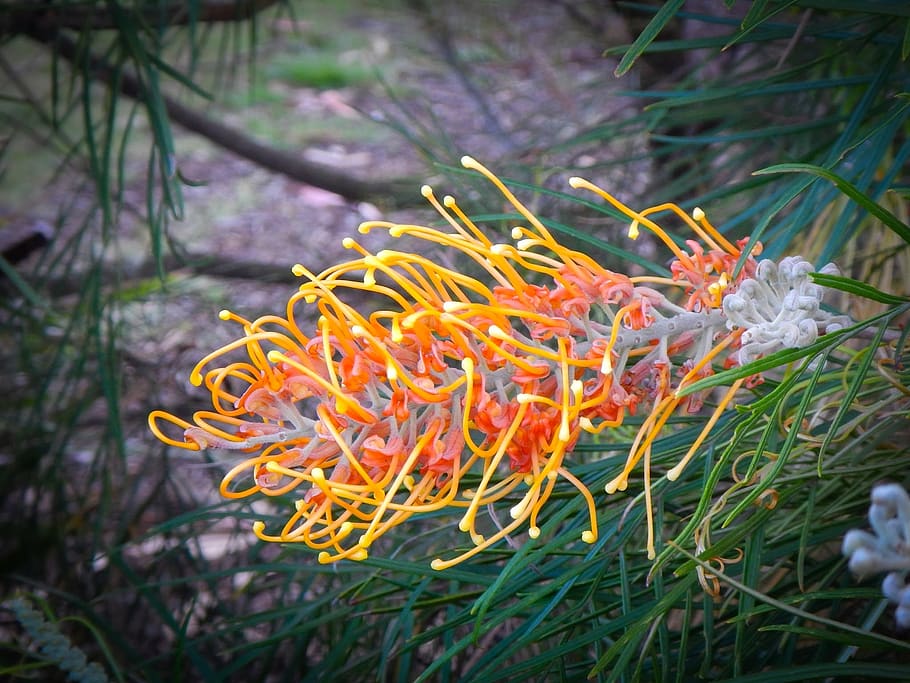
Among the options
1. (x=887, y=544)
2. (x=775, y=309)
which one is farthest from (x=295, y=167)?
(x=887, y=544)

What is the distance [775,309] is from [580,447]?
15 centimetres

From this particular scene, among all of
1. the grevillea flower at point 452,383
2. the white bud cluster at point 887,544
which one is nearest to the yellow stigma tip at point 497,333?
the grevillea flower at point 452,383

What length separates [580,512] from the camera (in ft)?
1.50

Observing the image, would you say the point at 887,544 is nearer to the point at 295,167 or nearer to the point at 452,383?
the point at 452,383

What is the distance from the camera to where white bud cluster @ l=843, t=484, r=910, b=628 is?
25 cm

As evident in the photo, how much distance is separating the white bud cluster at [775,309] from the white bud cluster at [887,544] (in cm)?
9

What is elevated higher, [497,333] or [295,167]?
[497,333]

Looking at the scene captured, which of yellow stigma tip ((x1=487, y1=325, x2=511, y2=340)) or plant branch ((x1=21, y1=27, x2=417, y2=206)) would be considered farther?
plant branch ((x1=21, y1=27, x2=417, y2=206))

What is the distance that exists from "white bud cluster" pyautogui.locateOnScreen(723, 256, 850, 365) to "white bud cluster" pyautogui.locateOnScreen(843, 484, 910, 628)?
0.29 ft

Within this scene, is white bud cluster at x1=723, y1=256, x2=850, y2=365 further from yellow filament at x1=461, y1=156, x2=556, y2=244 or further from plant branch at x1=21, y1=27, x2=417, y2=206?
plant branch at x1=21, y1=27, x2=417, y2=206

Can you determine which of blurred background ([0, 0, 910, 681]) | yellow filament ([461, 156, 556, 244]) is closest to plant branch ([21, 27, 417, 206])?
blurred background ([0, 0, 910, 681])

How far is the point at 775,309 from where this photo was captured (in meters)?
0.36

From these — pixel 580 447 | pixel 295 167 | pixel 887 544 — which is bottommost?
pixel 295 167

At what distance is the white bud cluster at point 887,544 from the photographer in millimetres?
249
